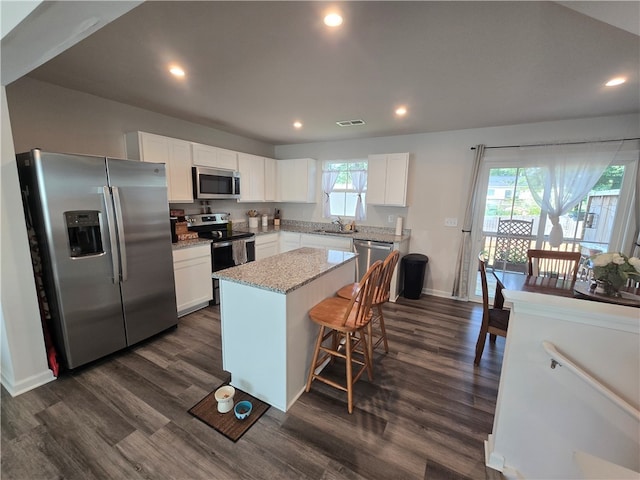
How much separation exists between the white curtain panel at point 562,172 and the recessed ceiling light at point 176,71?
4.09 meters

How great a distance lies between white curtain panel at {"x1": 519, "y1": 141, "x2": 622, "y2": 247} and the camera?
10.2 ft

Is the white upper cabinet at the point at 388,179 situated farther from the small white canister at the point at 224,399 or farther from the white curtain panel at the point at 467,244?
the small white canister at the point at 224,399

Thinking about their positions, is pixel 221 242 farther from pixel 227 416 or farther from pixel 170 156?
pixel 227 416

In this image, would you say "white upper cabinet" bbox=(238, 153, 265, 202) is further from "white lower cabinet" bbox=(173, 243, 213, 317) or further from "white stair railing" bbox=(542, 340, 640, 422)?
"white stair railing" bbox=(542, 340, 640, 422)

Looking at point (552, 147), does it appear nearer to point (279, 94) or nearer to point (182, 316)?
point (279, 94)

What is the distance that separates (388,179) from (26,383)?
449cm

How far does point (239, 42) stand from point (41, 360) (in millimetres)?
2869

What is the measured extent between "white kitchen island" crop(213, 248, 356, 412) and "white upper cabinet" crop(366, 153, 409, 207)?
7.86 ft

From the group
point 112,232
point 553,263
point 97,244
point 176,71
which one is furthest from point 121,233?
point 553,263

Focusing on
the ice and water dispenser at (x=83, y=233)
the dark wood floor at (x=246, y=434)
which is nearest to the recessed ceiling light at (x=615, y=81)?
the dark wood floor at (x=246, y=434)

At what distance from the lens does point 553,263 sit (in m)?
2.90

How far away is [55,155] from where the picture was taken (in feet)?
6.36

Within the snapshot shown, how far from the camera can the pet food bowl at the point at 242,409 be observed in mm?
1760

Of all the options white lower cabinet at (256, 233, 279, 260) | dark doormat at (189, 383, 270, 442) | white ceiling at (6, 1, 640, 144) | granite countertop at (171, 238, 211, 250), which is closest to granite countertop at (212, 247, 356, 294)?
dark doormat at (189, 383, 270, 442)
